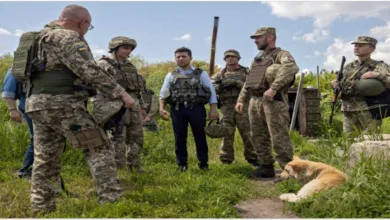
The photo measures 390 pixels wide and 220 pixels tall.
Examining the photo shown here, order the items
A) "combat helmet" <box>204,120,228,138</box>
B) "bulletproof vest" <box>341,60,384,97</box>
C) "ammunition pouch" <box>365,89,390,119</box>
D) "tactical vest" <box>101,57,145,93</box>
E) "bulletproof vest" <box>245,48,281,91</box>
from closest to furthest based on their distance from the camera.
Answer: "bulletproof vest" <box>245,48,281,91</box>, "tactical vest" <box>101,57,145,93</box>, "combat helmet" <box>204,120,228,138</box>, "bulletproof vest" <box>341,60,384,97</box>, "ammunition pouch" <box>365,89,390,119</box>

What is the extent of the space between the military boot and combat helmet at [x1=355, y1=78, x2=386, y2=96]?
74.6 inches

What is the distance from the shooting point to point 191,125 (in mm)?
6074

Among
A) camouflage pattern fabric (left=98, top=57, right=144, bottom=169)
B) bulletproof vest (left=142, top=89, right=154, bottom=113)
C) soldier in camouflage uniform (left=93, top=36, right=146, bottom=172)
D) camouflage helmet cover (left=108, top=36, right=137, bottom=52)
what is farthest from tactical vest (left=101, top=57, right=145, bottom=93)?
bulletproof vest (left=142, top=89, right=154, bottom=113)

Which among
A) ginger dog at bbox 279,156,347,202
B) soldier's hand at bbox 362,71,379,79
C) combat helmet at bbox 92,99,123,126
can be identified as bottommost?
ginger dog at bbox 279,156,347,202

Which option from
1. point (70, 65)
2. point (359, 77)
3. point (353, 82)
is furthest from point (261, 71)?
point (70, 65)

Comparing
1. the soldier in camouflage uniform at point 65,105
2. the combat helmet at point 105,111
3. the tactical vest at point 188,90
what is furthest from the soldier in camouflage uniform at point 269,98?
the soldier in camouflage uniform at point 65,105

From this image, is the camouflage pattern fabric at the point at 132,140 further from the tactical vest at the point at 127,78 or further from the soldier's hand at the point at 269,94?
the soldier's hand at the point at 269,94

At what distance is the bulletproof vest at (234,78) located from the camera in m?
6.88

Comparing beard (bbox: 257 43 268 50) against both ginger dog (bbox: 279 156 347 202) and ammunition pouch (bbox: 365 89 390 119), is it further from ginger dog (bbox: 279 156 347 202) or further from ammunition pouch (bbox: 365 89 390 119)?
ammunition pouch (bbox: 365 89 390 119)

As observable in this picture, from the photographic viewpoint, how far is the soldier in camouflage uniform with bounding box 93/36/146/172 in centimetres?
584

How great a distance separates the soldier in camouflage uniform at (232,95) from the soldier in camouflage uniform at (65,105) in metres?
3.27

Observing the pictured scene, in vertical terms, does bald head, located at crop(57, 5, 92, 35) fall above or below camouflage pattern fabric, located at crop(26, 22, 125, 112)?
above

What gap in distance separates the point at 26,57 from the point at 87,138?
102 cm

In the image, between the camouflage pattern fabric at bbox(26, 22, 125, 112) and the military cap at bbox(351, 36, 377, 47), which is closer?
the camouflage pattern fabric at bbox(26, 22, 125, 112)
